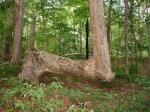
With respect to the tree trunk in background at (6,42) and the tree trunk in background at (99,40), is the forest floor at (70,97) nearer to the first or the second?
the tree trunk in background at (99,40)

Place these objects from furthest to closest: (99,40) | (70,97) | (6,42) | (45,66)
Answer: (6,42) < (45,66) < (99,40) < (70,97)

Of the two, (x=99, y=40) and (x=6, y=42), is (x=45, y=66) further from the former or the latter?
(x=6, y=42)

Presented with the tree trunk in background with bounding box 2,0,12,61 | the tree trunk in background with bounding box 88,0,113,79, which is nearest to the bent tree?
the tree trunk in background with bounding box 88,0,113,79

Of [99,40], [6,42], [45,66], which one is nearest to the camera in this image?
[99,40]

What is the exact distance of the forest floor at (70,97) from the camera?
8.07 m

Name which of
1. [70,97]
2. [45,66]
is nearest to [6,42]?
[45,66]

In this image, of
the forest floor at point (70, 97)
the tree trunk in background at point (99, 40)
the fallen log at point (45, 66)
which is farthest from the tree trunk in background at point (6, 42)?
the tree trunk in background at point (99, 40)

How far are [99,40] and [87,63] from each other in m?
0.88

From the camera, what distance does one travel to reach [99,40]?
9.34 meters

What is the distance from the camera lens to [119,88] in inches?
451

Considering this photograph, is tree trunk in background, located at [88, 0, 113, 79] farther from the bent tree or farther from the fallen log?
the fallen log

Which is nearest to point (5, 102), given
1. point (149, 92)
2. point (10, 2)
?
point (149, 92)

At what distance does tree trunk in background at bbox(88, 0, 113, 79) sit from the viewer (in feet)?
29.9

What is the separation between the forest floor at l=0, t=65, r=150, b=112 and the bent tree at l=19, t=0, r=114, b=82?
0.51 metres
